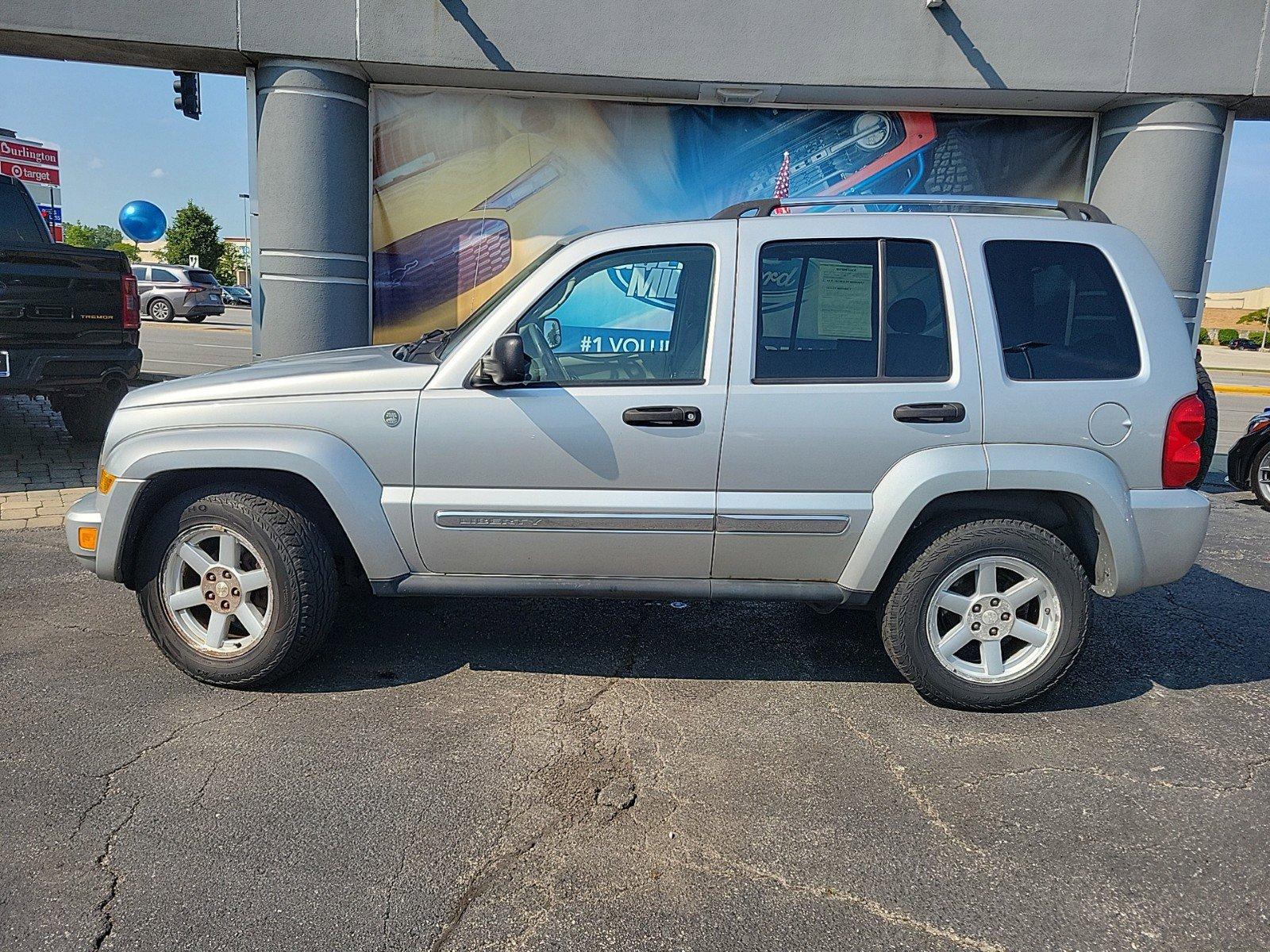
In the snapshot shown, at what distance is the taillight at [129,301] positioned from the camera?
768 centimetres

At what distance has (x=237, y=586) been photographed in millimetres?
3736

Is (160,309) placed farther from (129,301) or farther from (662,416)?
(662,416)

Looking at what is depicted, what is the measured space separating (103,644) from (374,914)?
8.23 ft

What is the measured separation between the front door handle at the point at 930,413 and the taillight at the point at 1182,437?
0.82m

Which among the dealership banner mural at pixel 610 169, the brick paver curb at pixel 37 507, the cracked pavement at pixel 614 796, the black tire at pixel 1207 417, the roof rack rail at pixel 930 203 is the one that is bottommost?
the brick paver curb at pixel 37 507

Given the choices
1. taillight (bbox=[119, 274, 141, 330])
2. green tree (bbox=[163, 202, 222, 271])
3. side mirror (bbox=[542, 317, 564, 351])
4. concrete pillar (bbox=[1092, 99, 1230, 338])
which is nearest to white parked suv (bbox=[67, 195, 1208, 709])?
side mirror (bbox=[542, 317, 564, 351])

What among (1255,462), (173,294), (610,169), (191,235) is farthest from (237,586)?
(191,235)

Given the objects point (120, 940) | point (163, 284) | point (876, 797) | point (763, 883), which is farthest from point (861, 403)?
point (163, 284)

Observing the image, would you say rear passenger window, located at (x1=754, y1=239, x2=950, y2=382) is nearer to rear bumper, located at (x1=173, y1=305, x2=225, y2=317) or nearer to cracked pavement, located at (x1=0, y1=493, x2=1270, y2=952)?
cracked pavement, located at (x1=0, y1=493, x2=1270, y2=952)

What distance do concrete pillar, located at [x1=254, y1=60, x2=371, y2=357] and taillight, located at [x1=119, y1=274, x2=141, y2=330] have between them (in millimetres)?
1186

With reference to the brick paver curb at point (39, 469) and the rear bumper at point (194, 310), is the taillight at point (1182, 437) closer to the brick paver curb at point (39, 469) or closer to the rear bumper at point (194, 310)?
the brick paver curb at point (39, 469)

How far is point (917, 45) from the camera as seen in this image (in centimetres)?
852

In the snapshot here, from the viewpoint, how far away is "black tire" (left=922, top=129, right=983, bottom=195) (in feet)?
31.3

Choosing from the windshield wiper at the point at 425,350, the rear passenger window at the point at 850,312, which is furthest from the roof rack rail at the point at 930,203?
the windshield wiper at the point at 425,350
